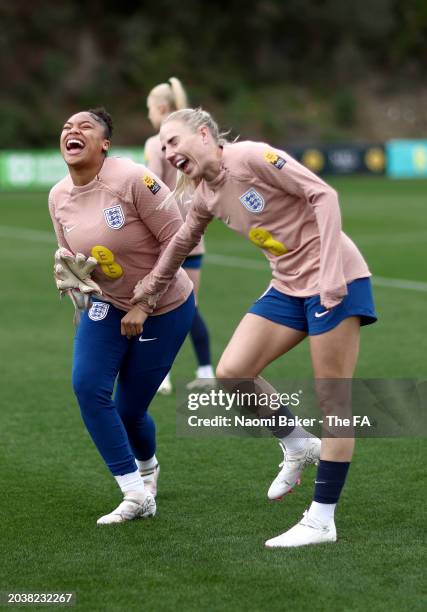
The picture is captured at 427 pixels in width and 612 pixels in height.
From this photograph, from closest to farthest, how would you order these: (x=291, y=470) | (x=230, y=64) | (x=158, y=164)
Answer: (x=291, y=470)
(x=158, y=164)
(x=230, y=64)

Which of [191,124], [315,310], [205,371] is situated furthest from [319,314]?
[205,371]

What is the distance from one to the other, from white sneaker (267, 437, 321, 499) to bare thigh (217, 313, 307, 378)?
2.65 ft

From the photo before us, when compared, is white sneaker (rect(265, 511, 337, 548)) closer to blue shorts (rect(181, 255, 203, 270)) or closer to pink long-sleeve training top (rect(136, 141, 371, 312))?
pink long-sleeve training top (rect(136, 141, 371, 312))

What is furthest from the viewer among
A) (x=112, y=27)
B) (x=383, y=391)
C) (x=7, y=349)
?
(x=112, y=27)

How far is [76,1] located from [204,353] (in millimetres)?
46918

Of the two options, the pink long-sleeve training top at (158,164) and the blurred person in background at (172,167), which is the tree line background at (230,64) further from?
the pink long-sleeve training top at (158,164)

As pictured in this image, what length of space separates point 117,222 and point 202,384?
3.39 meters

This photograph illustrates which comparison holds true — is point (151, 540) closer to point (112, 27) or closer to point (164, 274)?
point (164, 274)

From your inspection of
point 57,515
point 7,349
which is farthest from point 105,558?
point 7,349

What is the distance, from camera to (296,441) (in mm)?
6266

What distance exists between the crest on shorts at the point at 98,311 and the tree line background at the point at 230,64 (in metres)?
40.5

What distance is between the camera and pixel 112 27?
53562 millimetres

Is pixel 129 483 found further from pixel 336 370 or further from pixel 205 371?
pixel 205 371

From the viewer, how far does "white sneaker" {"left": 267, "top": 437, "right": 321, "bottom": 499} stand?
246 inches
